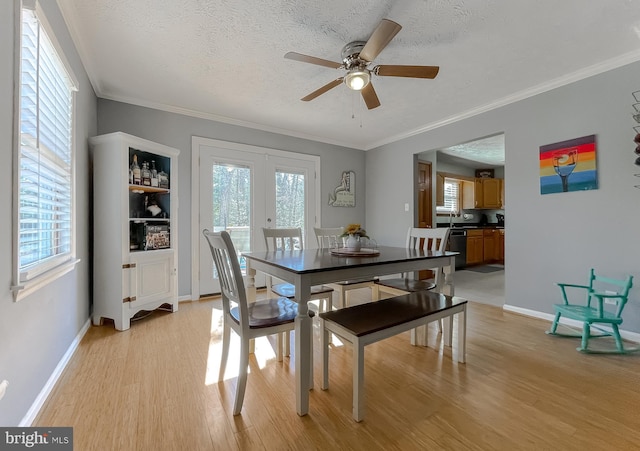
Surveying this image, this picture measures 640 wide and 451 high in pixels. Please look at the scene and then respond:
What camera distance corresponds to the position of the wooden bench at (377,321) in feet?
4.53

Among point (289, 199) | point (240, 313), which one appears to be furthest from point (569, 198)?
point (289, 199)

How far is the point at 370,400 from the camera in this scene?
5.08ft

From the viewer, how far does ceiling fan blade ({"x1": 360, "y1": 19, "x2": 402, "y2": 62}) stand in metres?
1.55

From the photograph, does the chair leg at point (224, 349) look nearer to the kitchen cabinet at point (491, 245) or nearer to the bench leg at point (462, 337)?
the bench leg at point (462, 337)

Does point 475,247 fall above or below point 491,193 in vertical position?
below

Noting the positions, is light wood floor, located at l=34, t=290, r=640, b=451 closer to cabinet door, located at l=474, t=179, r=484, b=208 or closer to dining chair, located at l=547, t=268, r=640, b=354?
dining chair, located at l=547, t=268, r=640, b=354

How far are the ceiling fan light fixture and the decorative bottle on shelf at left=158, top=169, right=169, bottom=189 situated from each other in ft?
7.21

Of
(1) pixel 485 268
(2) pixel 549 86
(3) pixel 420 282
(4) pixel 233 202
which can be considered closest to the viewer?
(3) pixel 420 282

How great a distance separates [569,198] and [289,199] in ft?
11.0

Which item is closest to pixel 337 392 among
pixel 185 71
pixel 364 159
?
pixel 185 71

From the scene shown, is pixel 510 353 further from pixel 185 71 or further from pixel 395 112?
pixel 185 71

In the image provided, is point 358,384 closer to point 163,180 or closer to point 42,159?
point 42,159

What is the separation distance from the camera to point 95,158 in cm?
262

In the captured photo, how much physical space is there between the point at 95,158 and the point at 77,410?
2.18 metres
